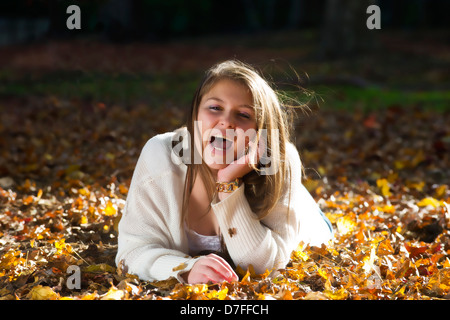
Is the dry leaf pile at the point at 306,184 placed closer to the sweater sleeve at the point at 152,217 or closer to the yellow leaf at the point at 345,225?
the yellow leaf at the point at 345,225

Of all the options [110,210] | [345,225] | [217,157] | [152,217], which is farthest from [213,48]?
[217,157]

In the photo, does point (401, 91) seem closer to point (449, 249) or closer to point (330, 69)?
point (330, 69)

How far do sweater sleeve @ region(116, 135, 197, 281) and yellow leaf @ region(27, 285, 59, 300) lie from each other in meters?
0.41

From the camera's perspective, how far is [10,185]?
471 centimetres

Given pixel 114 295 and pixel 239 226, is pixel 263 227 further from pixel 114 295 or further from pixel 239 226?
pixel 114 295

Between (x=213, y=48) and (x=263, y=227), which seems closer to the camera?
(x=263, y=227)

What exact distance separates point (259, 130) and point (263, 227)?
479 mm

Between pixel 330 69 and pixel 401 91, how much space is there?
2329mm

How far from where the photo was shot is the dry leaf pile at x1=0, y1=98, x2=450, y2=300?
275 cm

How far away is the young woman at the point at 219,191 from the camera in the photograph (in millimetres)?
2723

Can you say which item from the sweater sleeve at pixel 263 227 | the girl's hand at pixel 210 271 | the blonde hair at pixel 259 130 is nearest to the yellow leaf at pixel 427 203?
the sweater sleeve at pixel 263 227

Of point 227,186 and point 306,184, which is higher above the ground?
point 227,186

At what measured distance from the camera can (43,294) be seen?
8.34 ft
